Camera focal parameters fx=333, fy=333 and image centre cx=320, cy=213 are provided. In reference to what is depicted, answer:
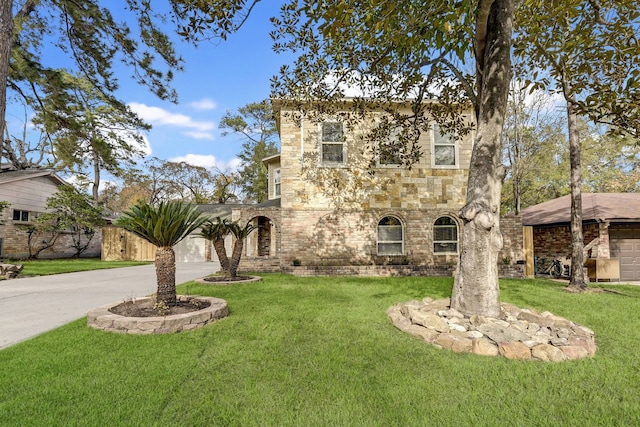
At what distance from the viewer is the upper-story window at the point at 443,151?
1262 cm

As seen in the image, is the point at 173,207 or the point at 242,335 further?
the point at 173,207

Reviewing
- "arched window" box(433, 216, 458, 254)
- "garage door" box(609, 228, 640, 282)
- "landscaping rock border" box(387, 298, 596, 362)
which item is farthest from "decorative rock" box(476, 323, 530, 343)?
"garage door" box(609, 228, 640, 282)

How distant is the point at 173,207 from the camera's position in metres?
5.82

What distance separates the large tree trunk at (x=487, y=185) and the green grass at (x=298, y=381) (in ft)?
4.68

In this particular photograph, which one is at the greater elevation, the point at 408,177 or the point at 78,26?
the point at 78,26

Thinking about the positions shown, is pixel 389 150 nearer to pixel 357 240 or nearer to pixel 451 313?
pixel 357 240

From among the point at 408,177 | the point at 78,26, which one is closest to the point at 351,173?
the point at 408,177

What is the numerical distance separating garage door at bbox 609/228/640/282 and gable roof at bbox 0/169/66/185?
28.3 metres

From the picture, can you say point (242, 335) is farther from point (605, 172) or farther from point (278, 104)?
point (605, 172)

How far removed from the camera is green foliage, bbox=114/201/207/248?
5352 mm

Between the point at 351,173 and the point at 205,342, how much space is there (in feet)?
29.9

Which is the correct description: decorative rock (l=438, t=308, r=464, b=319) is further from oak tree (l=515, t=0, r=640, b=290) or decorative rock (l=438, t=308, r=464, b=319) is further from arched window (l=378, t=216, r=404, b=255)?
arched window (l=378, t=216, r=404, b=255)

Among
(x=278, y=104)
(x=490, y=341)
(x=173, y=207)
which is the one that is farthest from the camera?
(x=278, y=104)

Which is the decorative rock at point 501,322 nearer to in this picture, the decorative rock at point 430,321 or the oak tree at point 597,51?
the decorative rock at point 430,321
